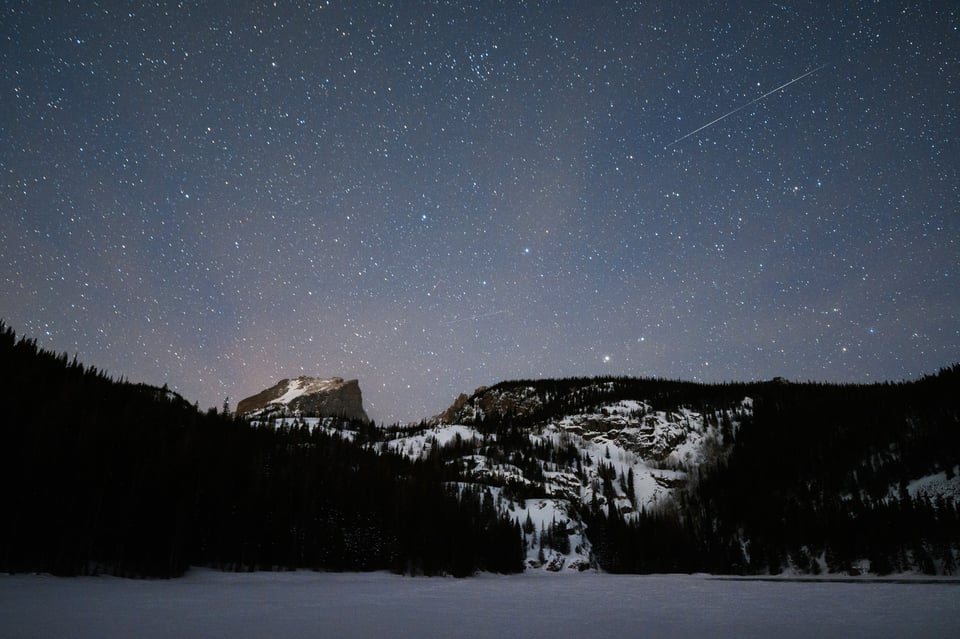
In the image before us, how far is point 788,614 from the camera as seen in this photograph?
20.9 m

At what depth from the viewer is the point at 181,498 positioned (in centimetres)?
4622

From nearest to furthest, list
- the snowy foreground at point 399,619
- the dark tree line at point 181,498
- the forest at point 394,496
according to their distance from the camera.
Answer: the snowy foreground at point 399,619 < the dark tree line at point 181,498 < the forest at point 394,496

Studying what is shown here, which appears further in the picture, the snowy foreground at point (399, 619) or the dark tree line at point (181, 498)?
the dark tree line at point (181, 498)

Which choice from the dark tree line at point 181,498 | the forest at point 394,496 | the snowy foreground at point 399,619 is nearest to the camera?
the snowy foreground at point 399,619

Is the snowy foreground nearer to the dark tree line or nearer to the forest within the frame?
the dark tree line

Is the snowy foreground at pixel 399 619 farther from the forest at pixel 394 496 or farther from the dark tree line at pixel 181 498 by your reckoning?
the forest at pixel 394 496

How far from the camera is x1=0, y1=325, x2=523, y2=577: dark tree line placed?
34188 millimetres

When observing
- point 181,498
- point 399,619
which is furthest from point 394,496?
point 399,619

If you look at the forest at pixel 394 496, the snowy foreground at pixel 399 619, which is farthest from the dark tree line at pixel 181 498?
the snowy foreground at pixel 399 619

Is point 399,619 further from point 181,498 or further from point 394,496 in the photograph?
point 394,496

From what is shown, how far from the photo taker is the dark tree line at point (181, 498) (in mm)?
34188

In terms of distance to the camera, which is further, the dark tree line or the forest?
the forest

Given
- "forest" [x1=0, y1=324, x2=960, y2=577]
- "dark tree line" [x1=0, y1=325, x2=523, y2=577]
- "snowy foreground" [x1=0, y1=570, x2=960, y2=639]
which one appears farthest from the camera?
"forest" [x1=0, y1=324, x2=960, y2=577]

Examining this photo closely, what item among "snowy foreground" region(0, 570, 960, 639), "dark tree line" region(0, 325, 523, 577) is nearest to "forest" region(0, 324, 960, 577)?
"dark tree line" region(0, 325, 523, 577)
